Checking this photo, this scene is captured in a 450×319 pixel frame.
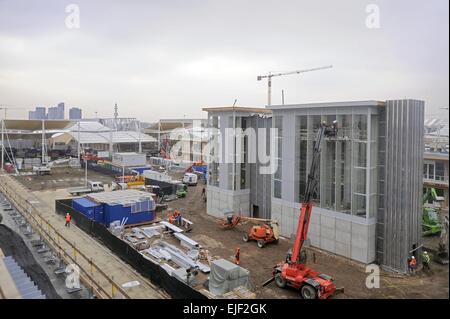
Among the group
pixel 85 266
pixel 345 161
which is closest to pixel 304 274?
pixel 345 161

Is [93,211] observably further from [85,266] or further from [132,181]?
[132,181]

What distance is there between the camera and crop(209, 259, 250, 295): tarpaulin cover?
623 inches

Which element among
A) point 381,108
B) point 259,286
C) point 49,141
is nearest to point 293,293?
point 259,286

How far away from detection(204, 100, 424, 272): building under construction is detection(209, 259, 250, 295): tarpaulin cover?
733 centimetres

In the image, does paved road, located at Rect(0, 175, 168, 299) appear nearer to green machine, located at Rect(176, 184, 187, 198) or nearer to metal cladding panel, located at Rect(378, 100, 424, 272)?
metal cladding panel, located at Rect(378, 100, 424, 272)

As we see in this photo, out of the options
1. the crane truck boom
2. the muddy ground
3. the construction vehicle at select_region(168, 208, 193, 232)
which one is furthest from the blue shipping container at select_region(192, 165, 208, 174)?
the crane truck boom

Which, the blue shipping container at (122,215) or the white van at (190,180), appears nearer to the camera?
the blue shipping container at (122,215)

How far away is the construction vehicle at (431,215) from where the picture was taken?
947 inches

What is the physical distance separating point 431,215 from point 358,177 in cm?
923

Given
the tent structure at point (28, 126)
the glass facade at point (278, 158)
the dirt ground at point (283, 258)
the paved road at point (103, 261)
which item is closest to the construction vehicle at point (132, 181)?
the paved road at point (103, 261)

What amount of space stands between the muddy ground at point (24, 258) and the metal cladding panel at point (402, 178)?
1657 cm

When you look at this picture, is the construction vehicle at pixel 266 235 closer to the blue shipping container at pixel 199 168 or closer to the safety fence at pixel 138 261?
the safety fence at pixel 138 261

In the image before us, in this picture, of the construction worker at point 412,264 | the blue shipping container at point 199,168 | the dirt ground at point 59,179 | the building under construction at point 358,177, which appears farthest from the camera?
the blue shipping container at point 199,168
